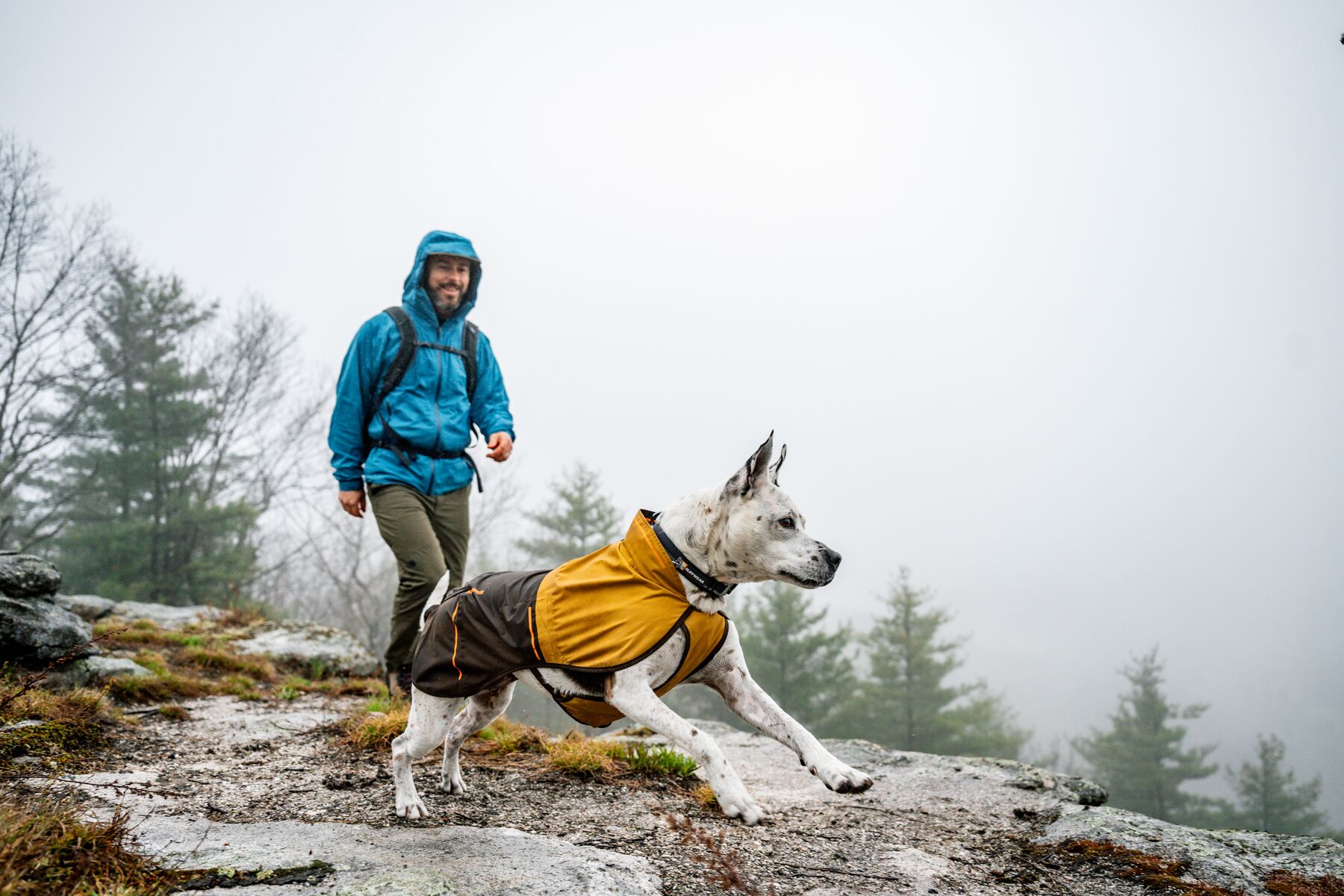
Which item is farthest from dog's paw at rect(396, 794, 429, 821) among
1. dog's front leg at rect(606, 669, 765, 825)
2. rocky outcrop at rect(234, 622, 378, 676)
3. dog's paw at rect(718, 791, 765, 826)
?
rocky outcrop at rect(234, 622, 378, 676)

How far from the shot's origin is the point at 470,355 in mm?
5895

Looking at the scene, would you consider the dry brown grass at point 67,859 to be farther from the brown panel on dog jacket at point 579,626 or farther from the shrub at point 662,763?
the shrub at point 662,763

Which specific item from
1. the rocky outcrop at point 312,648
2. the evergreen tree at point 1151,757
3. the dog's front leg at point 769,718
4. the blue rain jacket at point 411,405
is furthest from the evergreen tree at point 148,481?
the evergreen tree at point 1151,757

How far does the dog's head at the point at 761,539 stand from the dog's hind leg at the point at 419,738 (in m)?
1.64

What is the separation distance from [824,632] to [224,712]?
28.5 metres

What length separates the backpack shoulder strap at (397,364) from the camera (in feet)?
17.9

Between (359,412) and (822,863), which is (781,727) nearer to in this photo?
(822,863)

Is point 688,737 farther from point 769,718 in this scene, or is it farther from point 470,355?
point 470,355

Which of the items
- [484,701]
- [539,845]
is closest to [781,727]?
[539,845]

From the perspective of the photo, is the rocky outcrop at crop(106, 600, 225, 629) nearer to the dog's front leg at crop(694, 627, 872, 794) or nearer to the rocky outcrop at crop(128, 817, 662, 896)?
the rocky outcrop at crop(128, 817, 662, 896)

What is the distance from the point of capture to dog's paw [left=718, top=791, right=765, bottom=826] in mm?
3172

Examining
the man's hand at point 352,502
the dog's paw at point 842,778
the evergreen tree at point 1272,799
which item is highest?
the man's hand at point 352,502

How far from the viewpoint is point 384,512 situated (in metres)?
5.33

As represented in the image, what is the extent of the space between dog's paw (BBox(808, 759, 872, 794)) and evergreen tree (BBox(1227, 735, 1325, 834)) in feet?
145
